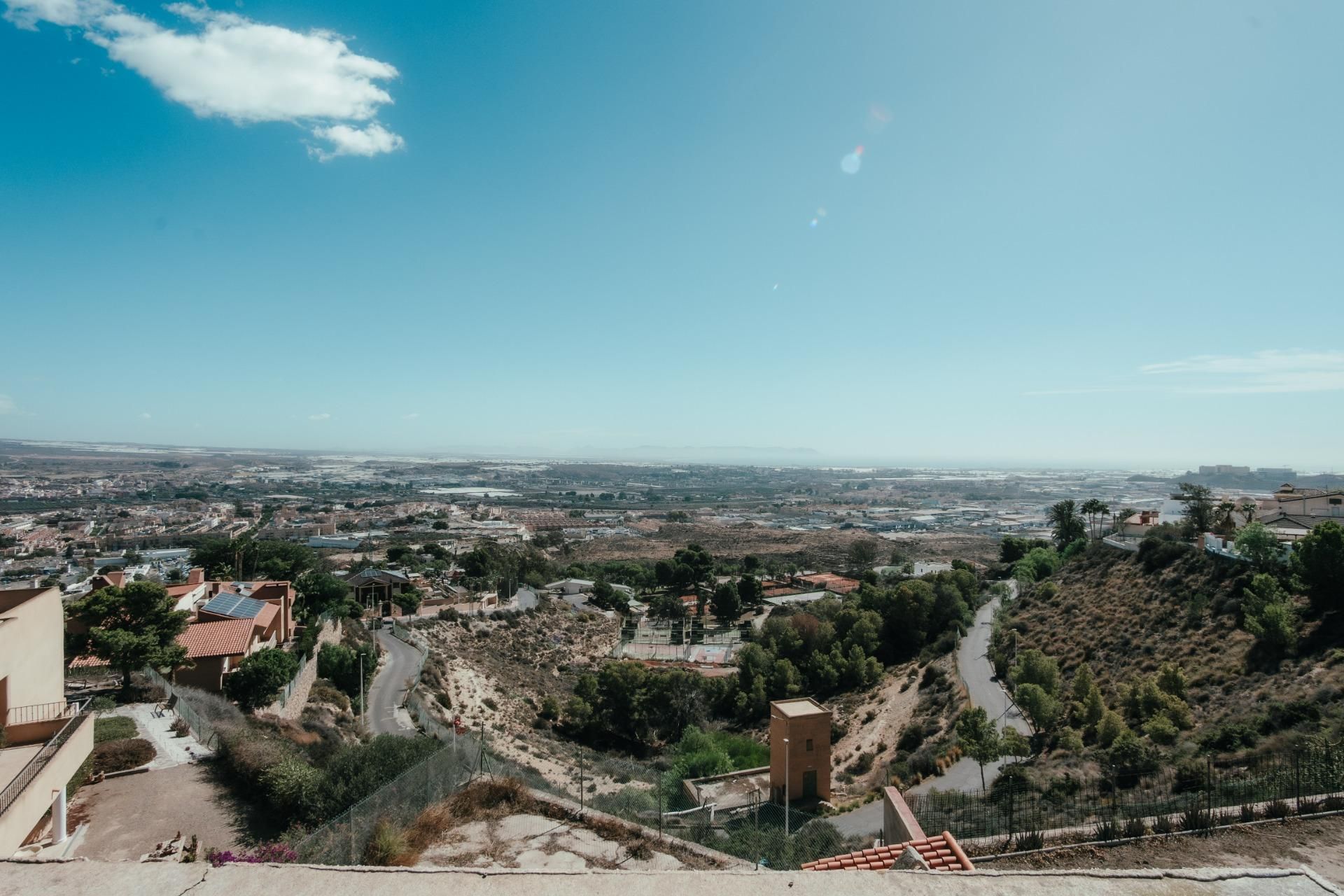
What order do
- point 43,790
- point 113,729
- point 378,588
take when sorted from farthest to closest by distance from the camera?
point 378,588 < point 113,729 < point 43,790

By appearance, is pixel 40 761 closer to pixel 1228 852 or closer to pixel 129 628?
pixel 129 628

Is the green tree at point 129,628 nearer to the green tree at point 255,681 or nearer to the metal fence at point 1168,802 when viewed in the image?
the green tree at point 255,681

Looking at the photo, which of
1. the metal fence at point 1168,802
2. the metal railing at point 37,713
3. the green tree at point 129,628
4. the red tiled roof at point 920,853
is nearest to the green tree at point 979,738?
the metal fence at point 1168,802

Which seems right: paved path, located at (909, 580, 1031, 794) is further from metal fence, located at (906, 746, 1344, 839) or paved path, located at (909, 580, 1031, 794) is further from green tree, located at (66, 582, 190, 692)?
green tree, located at (66, 582, 190, 692)

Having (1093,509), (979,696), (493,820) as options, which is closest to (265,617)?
(493,820)

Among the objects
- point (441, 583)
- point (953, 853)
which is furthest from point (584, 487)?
point (953, 853)

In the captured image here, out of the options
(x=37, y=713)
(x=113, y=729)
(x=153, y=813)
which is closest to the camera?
(x=37, y=713)

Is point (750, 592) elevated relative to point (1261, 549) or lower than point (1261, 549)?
lower
